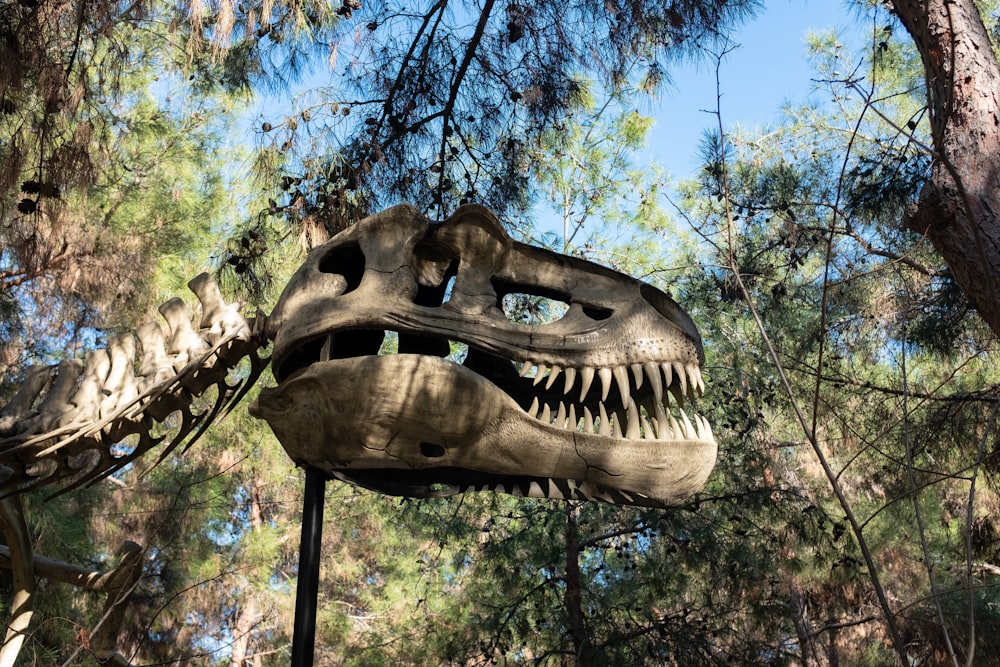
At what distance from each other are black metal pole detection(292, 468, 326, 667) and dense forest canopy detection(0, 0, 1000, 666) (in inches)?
25.4

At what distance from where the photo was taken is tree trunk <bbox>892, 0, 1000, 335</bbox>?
3260 mm

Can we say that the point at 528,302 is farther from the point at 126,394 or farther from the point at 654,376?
the point at 654,376

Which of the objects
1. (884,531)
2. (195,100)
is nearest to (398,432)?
(195,100)

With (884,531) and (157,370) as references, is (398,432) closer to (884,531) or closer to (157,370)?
(157,370)

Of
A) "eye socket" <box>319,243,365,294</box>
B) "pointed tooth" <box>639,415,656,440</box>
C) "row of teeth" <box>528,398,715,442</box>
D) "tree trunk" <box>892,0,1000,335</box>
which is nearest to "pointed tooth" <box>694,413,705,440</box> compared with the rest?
"row of teeth" <box>528,398,715,442</box>

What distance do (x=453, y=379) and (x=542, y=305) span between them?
5.08 meters

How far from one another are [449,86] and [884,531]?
9868 mm

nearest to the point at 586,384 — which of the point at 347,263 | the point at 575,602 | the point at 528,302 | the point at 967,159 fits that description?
the point at 347,263

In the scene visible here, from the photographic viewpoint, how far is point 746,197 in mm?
7270

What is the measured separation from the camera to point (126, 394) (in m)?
3.12

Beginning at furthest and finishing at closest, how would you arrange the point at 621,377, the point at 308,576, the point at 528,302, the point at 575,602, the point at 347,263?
the point at 575,602 < the point at 528,302 < the point at 347,263 < the point at 308,576 < the point at 621,377

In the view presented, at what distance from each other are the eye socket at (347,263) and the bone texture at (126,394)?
407mm

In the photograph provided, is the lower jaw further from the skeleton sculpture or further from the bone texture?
the bone texture

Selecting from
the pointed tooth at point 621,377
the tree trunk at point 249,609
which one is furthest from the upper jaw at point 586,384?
the tree trunk at point 249,609
